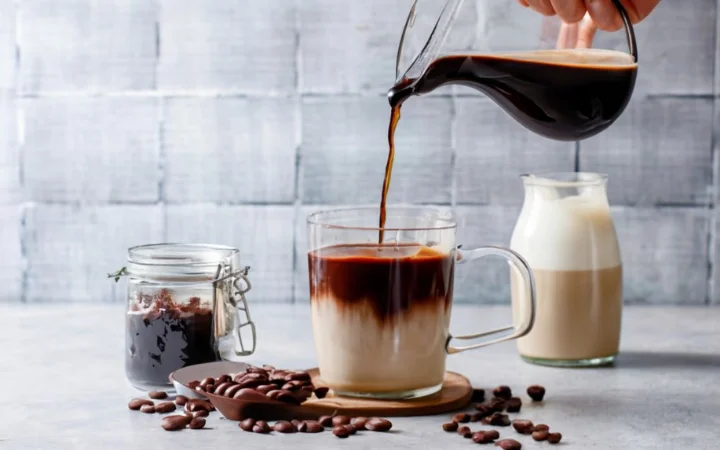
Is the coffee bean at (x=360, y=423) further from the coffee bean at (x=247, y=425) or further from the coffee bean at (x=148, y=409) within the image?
the coffee bean at (x=148, y=409)

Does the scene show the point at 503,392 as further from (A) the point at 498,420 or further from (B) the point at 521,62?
(B) the point at 521,62

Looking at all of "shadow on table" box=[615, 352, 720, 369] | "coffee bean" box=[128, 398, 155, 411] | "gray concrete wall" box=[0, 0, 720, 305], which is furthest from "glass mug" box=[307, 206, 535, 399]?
"gray concrete wall" box=[0, 0, 720, 305]

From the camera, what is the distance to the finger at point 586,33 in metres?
1.24

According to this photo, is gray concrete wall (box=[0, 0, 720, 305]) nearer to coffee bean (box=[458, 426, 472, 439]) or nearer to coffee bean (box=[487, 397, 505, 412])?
coffee bean (box=[487, 397, 505, 412])

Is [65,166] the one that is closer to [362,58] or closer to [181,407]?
[362,58]

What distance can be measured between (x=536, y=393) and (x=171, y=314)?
461 mm

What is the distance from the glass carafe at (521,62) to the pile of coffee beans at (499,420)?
33cm

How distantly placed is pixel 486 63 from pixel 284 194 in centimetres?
81

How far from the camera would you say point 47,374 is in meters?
1.37

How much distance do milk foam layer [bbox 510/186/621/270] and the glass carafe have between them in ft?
0.61

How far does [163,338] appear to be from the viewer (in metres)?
1.27

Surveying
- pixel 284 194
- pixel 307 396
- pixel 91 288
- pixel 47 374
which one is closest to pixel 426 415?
pixel 307 396

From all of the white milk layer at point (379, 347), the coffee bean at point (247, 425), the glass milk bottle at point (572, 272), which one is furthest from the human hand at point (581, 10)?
the coffee bean at point (247, 425)

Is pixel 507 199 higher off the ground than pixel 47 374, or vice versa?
pixel 507 199
